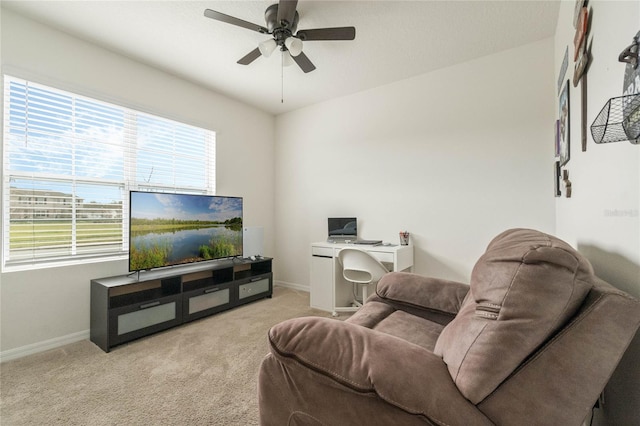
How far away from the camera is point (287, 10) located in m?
1.88

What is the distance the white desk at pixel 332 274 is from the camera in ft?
9.97

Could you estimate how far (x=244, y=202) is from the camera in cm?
396

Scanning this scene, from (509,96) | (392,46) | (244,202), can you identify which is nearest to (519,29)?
(509,96)

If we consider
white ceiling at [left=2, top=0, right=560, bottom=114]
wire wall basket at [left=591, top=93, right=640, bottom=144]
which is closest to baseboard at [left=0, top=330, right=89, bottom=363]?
white ceiling at [left=2, top=0, right=560, bottom=114]

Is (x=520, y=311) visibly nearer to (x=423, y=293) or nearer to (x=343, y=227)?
(x=423, y=293)

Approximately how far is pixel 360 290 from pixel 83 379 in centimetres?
271

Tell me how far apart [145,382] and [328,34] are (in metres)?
2.76

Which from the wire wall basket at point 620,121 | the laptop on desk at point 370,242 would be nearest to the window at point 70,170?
the laptop on desk at point 370,242

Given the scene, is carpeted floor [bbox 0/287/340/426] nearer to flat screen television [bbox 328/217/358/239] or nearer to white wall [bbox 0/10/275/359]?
white wall [bbox 0/10/275/359]

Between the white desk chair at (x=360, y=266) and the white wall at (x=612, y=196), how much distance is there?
158cm

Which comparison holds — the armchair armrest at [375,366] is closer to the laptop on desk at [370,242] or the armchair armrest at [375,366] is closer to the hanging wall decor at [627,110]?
the hanging wall decor at [627,110]

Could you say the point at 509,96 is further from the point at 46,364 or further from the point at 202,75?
the point at 46,364

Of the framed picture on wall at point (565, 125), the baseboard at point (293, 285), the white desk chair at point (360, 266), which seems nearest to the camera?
the framed picture on wall at point (565, 125)

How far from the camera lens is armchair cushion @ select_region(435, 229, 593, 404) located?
0.69m
